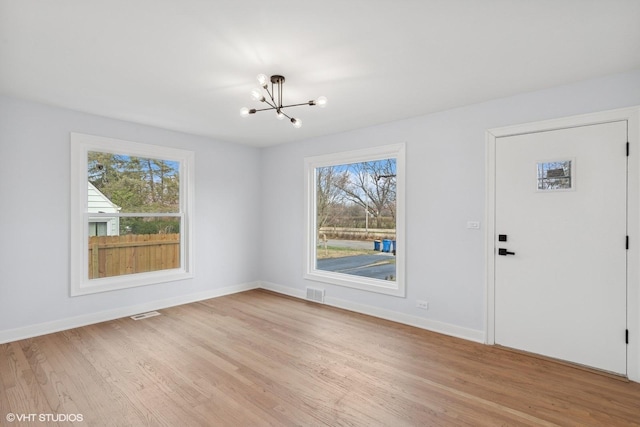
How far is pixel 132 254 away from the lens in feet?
14.8

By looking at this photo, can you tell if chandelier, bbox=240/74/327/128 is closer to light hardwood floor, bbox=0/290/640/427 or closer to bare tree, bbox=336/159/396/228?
bare tree, bbox=336/159/396/228

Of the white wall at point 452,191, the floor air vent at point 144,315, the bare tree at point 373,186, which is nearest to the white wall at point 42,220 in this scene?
the floor air vent at point 144,315

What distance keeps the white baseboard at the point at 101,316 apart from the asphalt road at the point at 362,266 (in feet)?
5.57

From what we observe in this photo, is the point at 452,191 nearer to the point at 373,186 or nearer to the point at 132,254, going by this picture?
the point at 373,186

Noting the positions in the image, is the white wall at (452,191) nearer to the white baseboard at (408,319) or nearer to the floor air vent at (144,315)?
the white baseboard at (408,319)

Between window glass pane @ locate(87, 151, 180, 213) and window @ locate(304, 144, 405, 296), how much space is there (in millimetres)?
2055

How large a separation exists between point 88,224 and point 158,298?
1357 mm

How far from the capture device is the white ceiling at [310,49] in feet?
6.47

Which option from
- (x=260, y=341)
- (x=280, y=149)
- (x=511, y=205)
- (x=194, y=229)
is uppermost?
(x=280, y=149)

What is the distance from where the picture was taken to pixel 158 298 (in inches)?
183

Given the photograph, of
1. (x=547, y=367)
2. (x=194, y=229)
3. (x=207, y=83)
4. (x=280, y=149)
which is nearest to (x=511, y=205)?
(x=547, y=367)

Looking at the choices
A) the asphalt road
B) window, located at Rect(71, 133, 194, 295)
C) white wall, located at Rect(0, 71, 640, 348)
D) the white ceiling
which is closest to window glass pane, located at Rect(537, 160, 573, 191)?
white wall, located at Rect(0, 71, 640, 348)

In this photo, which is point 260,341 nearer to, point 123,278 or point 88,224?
point 123,278

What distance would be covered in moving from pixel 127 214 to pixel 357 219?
124 inches
